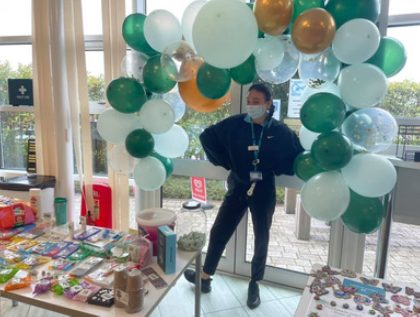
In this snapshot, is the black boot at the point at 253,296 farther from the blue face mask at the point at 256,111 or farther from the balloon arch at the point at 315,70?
the blue face mask at the point at 256,111

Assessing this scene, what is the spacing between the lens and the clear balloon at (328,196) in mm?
1481

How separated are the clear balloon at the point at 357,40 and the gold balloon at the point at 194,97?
0.71 meters

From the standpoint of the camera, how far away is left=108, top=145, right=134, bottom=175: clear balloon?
2.11 m

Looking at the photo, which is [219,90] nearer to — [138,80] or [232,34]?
[232,34]

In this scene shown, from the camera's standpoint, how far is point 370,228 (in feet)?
5.01

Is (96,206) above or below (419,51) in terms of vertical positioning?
below

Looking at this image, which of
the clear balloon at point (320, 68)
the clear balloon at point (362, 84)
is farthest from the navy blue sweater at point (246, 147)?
the clear balloon at point (362, 84)

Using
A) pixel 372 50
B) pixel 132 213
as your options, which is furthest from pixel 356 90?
pixel 132 213

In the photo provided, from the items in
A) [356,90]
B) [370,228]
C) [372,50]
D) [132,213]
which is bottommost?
[132,213]

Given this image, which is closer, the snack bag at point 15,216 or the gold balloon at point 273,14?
the gold balloon at point 273,14

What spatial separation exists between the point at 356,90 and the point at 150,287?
4.25 ft

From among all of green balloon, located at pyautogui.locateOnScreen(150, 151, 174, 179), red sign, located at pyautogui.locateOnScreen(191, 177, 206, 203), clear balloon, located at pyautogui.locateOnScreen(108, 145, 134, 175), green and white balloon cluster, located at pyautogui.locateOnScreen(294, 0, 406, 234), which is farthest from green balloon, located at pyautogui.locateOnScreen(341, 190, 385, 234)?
clear balloon, located at pyautogui.locateOnScreen(108, 145, 134, 175)

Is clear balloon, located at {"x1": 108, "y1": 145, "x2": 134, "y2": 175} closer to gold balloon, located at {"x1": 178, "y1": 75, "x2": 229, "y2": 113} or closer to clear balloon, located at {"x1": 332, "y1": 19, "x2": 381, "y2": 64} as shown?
gold balloon, located at {"x1": 178, "y1": 75, "x2": 229, "y2": 113}

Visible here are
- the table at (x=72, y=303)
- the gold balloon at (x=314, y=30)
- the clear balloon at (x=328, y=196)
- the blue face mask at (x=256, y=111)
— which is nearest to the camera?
the table at (x=72, y=303)
